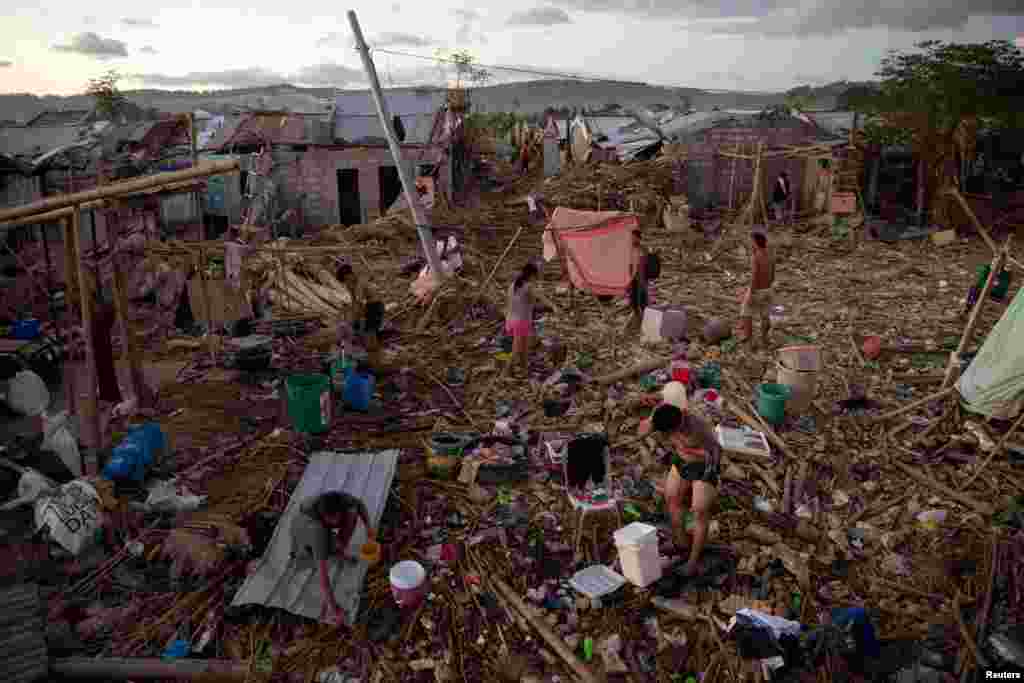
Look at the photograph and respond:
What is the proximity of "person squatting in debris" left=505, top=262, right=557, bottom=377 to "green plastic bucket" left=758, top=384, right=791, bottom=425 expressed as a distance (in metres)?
3.17

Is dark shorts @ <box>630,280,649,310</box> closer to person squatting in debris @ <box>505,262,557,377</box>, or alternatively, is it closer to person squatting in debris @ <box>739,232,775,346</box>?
person squatting in debris @ <box>739,232,775,346</box>

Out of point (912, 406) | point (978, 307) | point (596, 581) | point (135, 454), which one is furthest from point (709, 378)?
point (135, 454)

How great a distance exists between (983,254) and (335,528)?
58.2ft

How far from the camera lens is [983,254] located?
1659cm

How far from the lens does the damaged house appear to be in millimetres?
22203

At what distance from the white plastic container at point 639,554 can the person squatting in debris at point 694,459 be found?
31 centimetres

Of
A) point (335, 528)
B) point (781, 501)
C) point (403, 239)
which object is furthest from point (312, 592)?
point (403, 239)

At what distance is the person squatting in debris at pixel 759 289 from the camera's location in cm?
919

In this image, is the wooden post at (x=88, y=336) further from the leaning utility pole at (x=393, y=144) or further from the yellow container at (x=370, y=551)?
the leaning utility pole at (x=393, y=144)

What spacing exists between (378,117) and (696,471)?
20.2 metres

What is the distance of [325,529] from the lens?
5047 millimetres

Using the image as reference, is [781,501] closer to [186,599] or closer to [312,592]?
[312,592]

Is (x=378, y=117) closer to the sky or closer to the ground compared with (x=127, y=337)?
closer to the sky

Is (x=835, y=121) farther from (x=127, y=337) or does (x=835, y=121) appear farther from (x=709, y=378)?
(x=127, y=337)
